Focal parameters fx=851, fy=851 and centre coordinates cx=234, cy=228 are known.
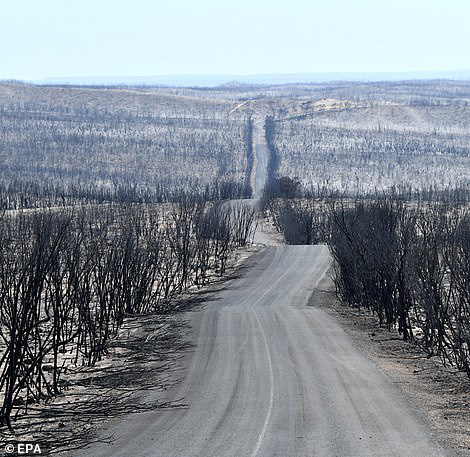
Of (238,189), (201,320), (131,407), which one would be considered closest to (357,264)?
(201,320)

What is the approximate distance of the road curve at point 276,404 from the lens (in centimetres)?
1595

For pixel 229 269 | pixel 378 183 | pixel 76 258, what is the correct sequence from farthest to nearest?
pixel 378 183 → pixel 229 269 → pixel 76 258

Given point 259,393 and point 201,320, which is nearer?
point 259,393

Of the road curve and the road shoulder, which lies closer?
the road curve

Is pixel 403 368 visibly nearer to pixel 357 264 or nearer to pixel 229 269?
pixel 357 264

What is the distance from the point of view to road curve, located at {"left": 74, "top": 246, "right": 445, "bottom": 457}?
52.3 ft

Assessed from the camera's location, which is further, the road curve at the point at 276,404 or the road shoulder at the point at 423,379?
the road shoulder at the point at 423,379

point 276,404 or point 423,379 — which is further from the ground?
point 276,404

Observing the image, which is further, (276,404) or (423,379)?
(423,379)

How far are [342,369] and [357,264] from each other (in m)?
13.7

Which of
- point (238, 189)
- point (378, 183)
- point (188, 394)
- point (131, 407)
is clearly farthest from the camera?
point (378, 183)

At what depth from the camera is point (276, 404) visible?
1942 cm

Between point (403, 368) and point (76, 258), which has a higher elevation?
point (76, 258)

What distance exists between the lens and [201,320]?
34312 millimetres
